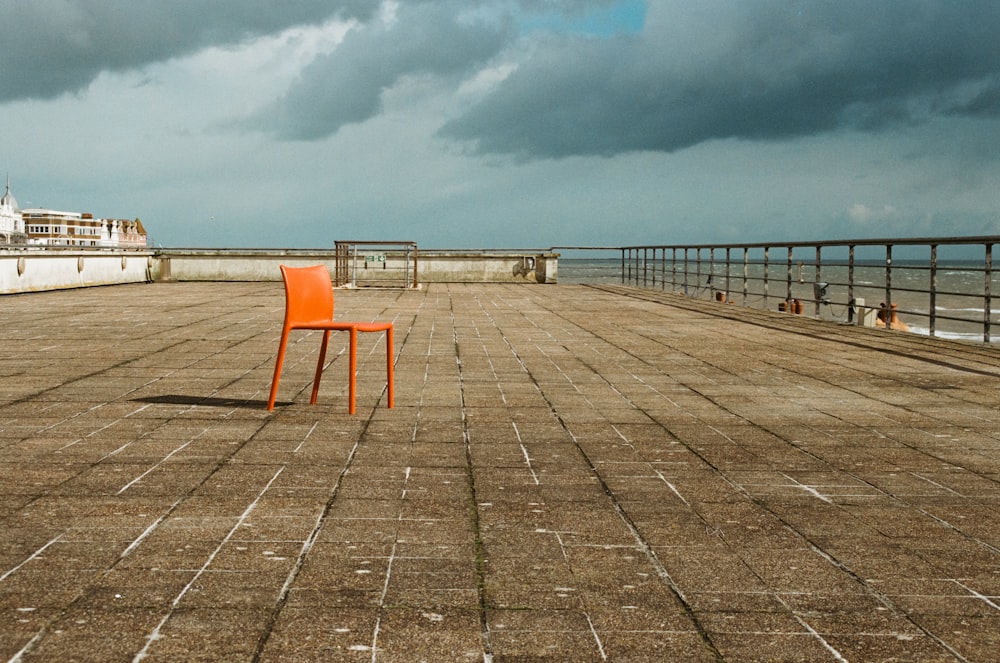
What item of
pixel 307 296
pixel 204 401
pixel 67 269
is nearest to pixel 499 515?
pixel 307 296

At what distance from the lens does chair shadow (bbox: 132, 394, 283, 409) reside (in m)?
5.56

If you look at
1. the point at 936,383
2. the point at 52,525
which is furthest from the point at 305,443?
the point at 936,383

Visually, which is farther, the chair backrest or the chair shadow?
the chair shadow

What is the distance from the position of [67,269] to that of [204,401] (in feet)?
54.0

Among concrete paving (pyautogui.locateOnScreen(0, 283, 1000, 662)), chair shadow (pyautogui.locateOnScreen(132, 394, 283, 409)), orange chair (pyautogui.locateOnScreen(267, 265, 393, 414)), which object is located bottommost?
concrete paving (pyautogui.locateOnScreen(0, 283, 1000, 662))

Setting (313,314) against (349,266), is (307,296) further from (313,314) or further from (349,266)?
(349,266)

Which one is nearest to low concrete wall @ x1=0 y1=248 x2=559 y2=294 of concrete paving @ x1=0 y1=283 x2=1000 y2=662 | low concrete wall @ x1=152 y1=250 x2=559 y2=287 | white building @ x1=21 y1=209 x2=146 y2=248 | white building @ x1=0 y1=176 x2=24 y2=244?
low concrete wall @ x1=152 y1=250 x2=559 y2=287

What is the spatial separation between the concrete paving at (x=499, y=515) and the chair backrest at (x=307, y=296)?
20.5 inches

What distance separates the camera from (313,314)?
5613 millimetres

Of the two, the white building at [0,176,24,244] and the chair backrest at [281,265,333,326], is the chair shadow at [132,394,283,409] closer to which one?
the chair backrest at [281,265,333,326]

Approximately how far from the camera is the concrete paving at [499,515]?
221 centimetres

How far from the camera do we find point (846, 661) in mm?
2074

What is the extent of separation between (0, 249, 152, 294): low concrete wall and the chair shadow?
13610 millimetres

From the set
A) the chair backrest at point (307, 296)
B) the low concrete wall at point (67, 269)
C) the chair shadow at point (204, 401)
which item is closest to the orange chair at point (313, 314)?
the chair backrest at point (307, 296)
